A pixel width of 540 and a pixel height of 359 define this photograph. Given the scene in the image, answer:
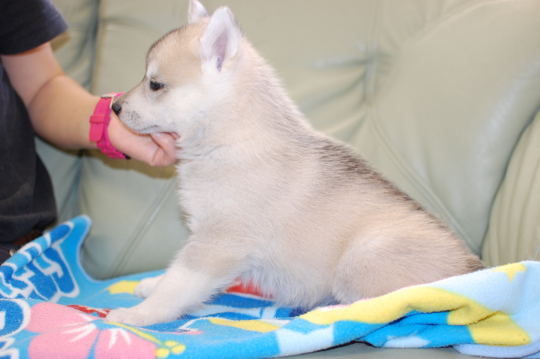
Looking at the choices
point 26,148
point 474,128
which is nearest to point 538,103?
point 474,128

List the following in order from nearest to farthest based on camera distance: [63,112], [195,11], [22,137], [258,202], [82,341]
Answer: [82,341], [258,202], [195,11], [22,137], [63,112]

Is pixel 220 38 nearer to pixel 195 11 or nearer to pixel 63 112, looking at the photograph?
pixel 195 11

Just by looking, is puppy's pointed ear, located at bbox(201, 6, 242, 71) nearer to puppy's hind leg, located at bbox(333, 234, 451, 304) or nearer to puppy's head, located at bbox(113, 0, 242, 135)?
puppy's head, located at bbox(113, 0, 242, 135)

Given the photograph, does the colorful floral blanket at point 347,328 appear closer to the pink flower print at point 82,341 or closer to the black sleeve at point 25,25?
the pink flower print at point 82,341

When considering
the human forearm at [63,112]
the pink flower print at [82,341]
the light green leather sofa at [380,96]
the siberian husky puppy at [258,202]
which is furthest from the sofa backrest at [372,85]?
the pink flower print at [82,341]

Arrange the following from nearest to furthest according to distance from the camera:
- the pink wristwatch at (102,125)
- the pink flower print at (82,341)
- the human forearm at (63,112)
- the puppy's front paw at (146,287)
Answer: the pink flower print at (82,341) < the puppy's front paw at (146,287) < the pink wristwatch at (102,125) < the human forearm at (63,112)

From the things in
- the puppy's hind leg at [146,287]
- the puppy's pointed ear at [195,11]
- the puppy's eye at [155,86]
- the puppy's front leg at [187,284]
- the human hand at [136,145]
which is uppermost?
the puppy's pointed ear at [195,11]

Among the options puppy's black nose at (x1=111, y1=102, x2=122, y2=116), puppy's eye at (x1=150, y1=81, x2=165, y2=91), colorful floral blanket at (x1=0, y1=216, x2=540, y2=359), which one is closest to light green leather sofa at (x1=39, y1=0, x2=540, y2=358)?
colorful floral blanket at (x1=0, y1=216, x2=540, y2=359)

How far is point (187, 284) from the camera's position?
1.39 metres

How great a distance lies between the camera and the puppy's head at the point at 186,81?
1.52 m

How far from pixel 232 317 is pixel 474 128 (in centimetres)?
122

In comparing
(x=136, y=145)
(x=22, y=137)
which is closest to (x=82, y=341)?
(x=136, y=145)

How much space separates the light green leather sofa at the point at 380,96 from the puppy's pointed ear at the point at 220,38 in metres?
0.61

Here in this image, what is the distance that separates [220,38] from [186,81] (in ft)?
0.62
